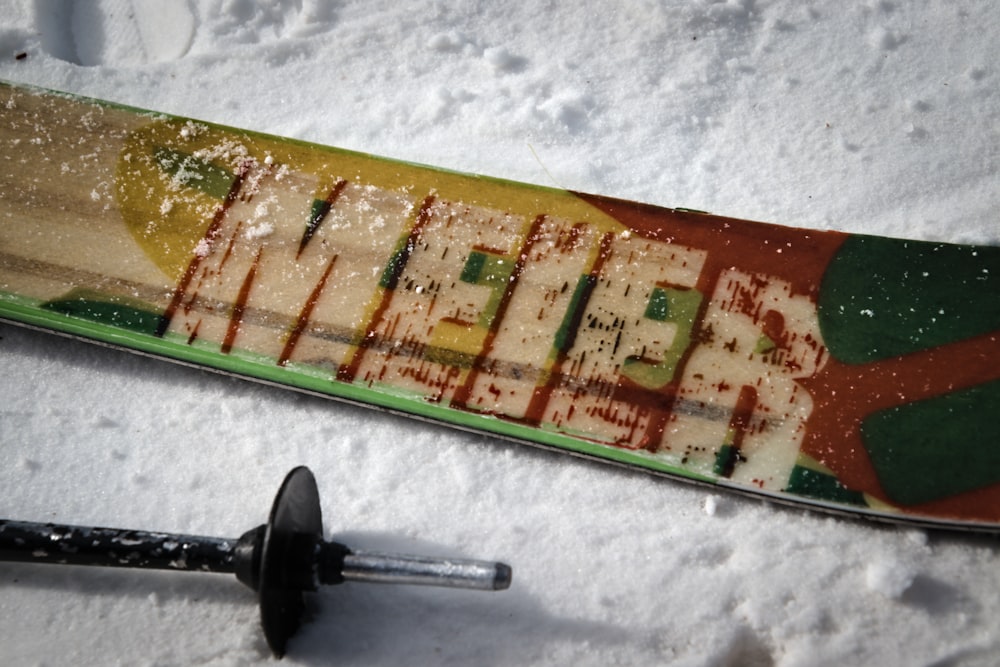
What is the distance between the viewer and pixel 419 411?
146 centimetres

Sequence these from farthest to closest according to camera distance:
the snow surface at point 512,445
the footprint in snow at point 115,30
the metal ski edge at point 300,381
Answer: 1. the footprint in snow at point 115,30
2. the metal ski edge at point 300,381
3. the snow surface at point 512,445

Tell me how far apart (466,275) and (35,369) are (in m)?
0.82

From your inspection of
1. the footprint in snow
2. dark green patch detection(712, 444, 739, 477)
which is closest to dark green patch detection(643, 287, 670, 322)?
dark green patch detection(712, 444, 739, 477)

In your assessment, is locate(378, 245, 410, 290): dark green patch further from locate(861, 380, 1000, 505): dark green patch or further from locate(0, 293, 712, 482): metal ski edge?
locate(861, 380, 1000, 505): dark green patch

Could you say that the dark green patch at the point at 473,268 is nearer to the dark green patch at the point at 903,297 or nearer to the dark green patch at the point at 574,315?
the dark green patch at the point at 574,315

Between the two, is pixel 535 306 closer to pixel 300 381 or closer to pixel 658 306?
pixel 658 306

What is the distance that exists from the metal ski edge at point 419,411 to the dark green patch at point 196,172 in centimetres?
33

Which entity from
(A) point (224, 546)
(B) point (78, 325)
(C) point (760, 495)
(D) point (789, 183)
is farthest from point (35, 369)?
(D) point (789, 183)

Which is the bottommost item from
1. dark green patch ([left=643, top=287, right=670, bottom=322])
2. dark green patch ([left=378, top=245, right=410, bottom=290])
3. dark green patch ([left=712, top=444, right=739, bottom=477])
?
dark green patch ([left=712, top=444, right=739, bottom=477])

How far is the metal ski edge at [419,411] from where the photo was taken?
1.36m

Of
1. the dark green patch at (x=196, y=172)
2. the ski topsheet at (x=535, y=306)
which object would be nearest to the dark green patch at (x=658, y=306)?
the ski topsheet at (x=535, y=306)

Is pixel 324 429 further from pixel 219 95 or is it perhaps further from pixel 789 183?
pixel 789 183

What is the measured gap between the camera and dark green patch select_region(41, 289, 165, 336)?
5.01 ft

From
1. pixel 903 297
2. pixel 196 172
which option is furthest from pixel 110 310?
pixel 903 297
